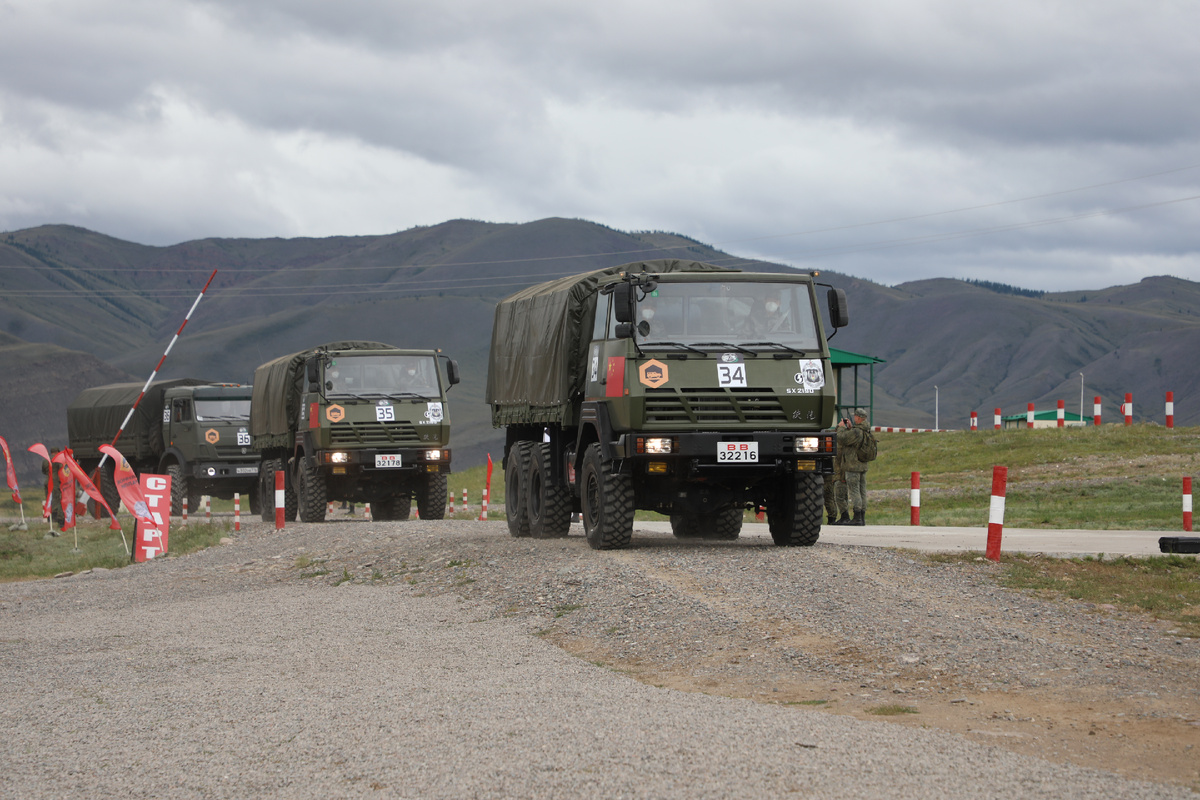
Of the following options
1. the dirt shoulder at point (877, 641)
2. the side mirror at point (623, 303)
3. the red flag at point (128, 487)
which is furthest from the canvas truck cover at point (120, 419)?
the side mirror at point (623, 303)

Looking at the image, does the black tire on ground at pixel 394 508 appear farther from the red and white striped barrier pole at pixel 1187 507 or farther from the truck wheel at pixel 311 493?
the red and white striped barrier pole at pixel 1187 507

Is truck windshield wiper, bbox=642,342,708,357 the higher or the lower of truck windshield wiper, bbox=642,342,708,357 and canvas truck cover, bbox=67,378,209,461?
the higher

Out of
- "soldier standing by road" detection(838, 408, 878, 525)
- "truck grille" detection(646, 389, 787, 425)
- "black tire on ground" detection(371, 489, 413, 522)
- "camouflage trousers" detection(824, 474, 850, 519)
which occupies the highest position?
"truck grille" detection(646, 389, 787, 425)

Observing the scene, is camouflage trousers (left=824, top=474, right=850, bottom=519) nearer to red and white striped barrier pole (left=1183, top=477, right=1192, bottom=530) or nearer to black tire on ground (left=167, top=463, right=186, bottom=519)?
red and white striped barrier pole (left=1183, top=477, right=1192, bottom=530)

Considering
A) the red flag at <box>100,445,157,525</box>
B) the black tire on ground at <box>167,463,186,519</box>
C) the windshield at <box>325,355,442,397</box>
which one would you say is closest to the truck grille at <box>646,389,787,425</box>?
the red flag at <box>100,445,157,525</box>

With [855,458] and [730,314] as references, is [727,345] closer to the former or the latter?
[730,314]

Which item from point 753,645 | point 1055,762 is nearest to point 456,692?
point 753,645

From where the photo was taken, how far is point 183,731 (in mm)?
6664

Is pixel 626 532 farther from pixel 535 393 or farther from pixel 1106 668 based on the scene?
pixel 1106 668

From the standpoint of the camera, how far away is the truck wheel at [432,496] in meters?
24.7

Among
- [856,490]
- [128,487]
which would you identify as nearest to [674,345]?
[856,490]

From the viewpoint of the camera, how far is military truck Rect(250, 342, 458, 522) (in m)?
Answer: 23.2

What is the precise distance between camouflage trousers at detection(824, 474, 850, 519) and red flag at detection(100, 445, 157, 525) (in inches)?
414

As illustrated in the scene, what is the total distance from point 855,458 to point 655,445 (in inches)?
301
